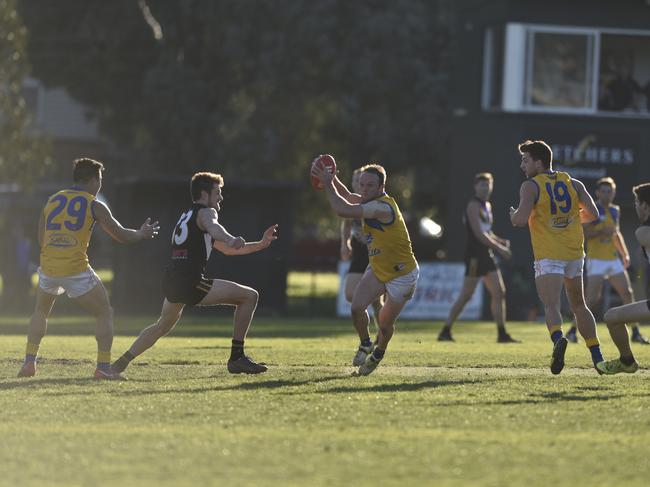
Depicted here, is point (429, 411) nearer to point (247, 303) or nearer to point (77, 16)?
point (247, 303)

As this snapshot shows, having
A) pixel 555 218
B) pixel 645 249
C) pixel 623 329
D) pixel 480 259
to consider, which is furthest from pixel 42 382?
pixel 480 259

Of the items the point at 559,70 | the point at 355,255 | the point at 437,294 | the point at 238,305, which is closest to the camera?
the point at 238,305

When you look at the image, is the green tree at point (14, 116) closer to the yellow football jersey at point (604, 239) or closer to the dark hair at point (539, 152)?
the yellow football jersey at point (604, 239)

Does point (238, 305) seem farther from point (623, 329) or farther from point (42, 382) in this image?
point (623, 329)

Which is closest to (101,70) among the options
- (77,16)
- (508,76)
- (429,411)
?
(77,16)

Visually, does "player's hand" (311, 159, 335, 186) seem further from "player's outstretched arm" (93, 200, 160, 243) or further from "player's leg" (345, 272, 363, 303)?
"player's leg" (345, 272, 363, 303)

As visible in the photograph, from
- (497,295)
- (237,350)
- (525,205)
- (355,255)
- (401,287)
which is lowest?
(497,295)

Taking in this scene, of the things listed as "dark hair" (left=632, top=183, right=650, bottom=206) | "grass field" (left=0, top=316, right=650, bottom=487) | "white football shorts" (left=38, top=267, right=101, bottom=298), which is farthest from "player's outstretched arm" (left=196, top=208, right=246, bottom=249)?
"dark hair" (left=632, top=183, right=650, bottom=206)

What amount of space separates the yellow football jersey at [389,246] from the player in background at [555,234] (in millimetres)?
985

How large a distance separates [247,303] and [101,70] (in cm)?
3567

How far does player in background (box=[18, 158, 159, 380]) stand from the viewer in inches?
486

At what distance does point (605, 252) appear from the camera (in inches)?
784

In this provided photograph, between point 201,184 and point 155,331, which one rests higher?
point 201,184

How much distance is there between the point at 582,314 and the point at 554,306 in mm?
251
